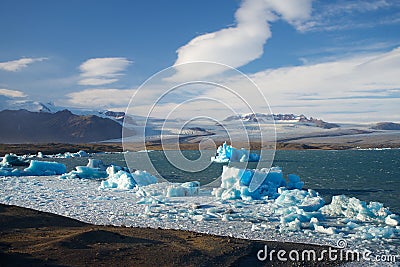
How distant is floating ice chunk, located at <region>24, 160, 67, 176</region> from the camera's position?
92.0 ft

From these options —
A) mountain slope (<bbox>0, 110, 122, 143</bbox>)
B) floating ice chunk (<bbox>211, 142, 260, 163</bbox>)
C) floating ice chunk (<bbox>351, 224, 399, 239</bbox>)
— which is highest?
mountain slope (<bbox>0, 110, 122, 143</bbox>)

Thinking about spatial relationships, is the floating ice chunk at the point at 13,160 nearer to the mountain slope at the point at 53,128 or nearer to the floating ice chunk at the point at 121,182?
the floating ice chunk at the point at 121,182

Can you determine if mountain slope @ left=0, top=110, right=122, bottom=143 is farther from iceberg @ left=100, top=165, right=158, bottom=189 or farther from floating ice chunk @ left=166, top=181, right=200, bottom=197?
floating ice chunk @ left=166, top=181, right=200, bottom=197

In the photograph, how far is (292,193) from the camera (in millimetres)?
15461

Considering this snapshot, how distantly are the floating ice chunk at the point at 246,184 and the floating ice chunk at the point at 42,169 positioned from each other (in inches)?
646

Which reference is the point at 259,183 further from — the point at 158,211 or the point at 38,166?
the point at 38,166

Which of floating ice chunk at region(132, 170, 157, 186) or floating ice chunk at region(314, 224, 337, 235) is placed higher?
floating ice chunk at region(132, 170, 157, 186)

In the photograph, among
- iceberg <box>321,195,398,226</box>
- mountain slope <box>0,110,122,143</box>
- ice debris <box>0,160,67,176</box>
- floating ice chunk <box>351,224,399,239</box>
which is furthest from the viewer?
mountain slope <box>0,110,122,143</box>

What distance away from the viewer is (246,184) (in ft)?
60.5

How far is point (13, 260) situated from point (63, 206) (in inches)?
301

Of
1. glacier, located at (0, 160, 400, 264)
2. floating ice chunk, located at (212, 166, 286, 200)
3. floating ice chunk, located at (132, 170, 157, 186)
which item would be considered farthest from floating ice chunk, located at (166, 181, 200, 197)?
floating ice chunk, located at (132, 170, 157, 186)

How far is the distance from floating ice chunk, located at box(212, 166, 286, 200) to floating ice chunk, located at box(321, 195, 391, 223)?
376 cm

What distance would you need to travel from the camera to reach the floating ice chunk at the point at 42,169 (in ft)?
92.0

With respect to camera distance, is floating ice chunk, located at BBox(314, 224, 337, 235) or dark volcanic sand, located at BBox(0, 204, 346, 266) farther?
floating ice chunk, located at BBox(314, 224, 337, 235)
